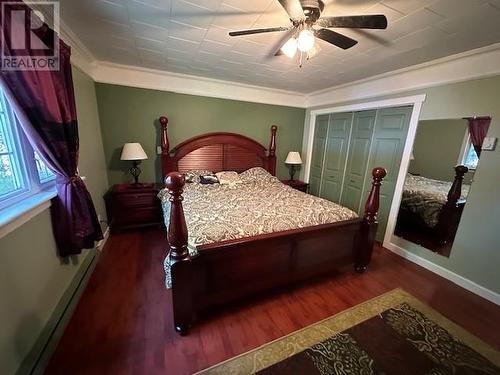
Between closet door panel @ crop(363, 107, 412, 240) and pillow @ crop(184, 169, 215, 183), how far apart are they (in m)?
2.53

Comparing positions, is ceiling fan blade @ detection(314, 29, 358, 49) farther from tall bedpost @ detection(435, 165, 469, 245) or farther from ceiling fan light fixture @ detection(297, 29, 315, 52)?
tall bedpost @ detection(435, 165, 469, 245)

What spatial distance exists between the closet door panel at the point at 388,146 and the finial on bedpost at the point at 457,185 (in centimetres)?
58

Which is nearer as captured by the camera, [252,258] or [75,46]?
[252,258]

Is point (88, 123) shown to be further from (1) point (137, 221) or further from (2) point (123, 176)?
(1) point (137, 221)

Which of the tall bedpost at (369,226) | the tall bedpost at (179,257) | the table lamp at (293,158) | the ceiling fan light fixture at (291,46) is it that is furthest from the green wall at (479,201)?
the tall bedpost at (179,257)

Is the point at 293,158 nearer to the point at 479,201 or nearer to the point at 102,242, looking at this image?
the point at 479,201

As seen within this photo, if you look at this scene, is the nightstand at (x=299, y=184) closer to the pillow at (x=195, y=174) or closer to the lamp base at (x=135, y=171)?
the pillow at (x=195, y=174)

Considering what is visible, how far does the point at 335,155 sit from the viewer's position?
3.78 meters

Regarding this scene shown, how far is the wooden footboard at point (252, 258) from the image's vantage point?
1442 mm

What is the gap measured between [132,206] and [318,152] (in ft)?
11.1

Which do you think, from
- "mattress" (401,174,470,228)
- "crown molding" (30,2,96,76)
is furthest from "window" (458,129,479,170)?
"crown molding" (30,2,96,76)

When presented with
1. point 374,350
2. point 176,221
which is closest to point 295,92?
point 176,221

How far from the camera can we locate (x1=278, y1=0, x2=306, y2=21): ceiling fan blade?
1.24m

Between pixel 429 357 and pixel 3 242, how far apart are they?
271cm
